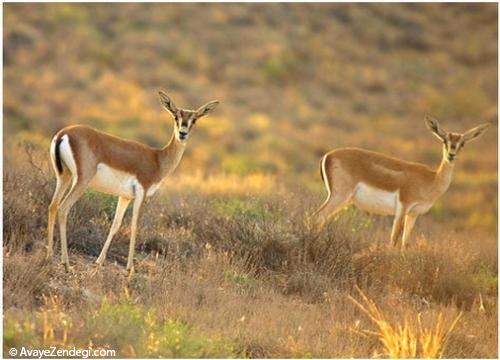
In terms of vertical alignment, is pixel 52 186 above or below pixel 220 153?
above

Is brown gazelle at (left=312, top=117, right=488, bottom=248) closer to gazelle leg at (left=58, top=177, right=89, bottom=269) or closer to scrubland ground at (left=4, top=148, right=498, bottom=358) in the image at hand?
scrubland ground at (left=4, top=148, right=498, bottom=358)

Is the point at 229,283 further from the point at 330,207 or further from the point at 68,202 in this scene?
the point at 330,207

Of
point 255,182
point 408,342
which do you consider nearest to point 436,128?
point 255,182

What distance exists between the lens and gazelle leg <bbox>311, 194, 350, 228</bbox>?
539 inches

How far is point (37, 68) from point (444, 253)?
90.0 ft

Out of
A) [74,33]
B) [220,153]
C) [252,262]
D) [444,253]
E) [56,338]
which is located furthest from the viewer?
[74,33]

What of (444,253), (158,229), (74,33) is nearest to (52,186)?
(158,229)

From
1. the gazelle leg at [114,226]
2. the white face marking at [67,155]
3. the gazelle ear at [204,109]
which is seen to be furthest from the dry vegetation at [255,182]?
the gazelle ear at [204,109]

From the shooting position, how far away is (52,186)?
484 inches

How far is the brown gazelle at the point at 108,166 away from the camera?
33.4ft

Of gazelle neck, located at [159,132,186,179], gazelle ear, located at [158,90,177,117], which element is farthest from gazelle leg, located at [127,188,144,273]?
gazelle ear, located at [158,90,177,117]

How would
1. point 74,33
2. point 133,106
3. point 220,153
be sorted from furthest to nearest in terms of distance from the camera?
point 74,33
point 133,106
point 220,153

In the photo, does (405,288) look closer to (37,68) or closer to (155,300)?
(155,300)

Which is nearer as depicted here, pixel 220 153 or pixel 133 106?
pixel 220 153
